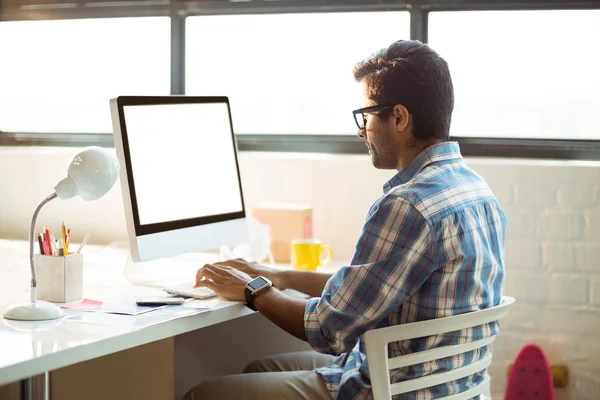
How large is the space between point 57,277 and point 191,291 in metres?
0.32

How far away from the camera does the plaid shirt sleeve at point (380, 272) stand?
164cm

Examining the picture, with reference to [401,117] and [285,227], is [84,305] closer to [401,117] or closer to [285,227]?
[401,117]

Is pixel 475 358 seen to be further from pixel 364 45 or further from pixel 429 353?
pixel 364 45

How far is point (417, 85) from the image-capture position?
1847 millimetres

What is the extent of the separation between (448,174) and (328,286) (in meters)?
0.35

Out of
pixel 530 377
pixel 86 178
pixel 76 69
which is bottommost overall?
pixel 530 377

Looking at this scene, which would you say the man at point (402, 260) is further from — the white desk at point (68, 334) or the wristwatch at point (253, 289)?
the white desk at point (68, 334)

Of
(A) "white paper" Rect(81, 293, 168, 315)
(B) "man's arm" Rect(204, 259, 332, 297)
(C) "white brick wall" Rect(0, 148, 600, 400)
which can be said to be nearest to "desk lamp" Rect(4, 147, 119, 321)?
(A) "white paper" Rect(81, 293, 168, 315)

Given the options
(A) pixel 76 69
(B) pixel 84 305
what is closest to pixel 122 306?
(B) pixel 84 305

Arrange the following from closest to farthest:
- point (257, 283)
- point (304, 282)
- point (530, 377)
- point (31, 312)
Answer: point (31, 312) < point (257, 283) < point (304, 282) < point (530, 377)

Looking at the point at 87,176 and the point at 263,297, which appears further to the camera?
the point at 263,297

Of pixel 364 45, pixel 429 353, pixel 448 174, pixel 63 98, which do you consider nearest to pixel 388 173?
pixel 364 45

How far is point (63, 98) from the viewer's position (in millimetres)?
3596

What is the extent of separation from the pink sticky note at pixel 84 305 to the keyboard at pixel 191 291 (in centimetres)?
18
